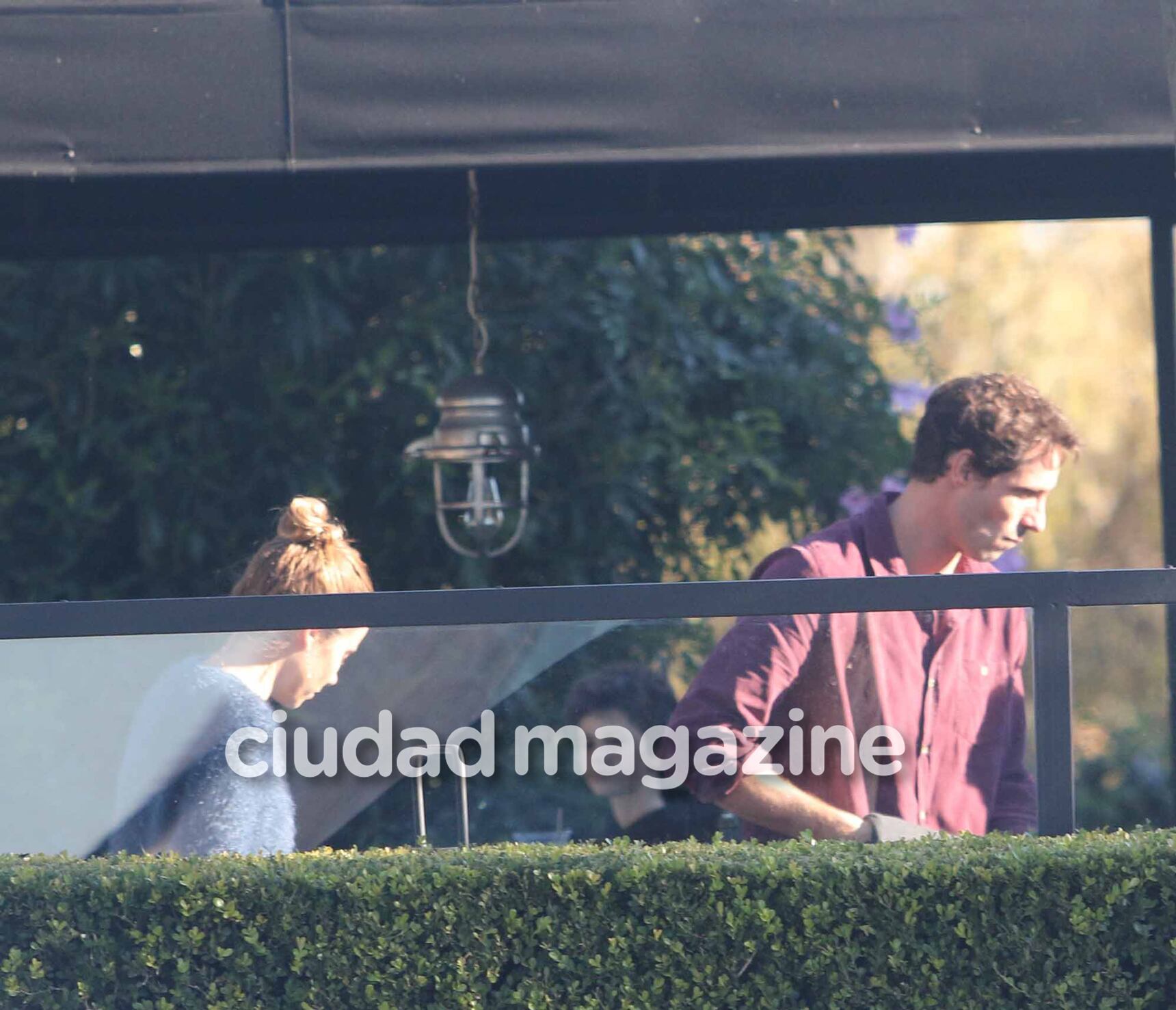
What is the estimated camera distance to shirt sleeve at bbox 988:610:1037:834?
253 centimetres

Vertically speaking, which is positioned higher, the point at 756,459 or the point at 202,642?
the point at 756,459

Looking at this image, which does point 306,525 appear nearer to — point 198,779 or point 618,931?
point 198,779

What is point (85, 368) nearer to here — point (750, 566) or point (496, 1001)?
point (750, 566)

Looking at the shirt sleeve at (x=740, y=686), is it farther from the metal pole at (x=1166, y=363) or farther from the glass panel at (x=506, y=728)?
the metal pole at (x=1166, y=363)

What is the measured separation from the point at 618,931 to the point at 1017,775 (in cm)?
74

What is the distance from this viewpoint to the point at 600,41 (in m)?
3.06

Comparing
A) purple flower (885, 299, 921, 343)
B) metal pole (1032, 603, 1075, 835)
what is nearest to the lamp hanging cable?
metal pole (1032, 603, 1075, 835)

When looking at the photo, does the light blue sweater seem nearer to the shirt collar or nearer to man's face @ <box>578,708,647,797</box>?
man's face @ <box>578,708,647,797</box>

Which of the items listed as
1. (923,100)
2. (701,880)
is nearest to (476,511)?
(923,100)

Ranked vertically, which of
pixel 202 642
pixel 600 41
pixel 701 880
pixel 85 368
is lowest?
pixel 701 880

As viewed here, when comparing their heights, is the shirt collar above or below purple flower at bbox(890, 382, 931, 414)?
below

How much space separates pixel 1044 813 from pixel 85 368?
3797mm

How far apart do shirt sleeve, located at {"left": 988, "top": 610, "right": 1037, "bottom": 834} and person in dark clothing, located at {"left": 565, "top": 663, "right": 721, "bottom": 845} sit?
1.58ft

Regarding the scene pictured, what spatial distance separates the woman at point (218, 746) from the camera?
8.33ft
